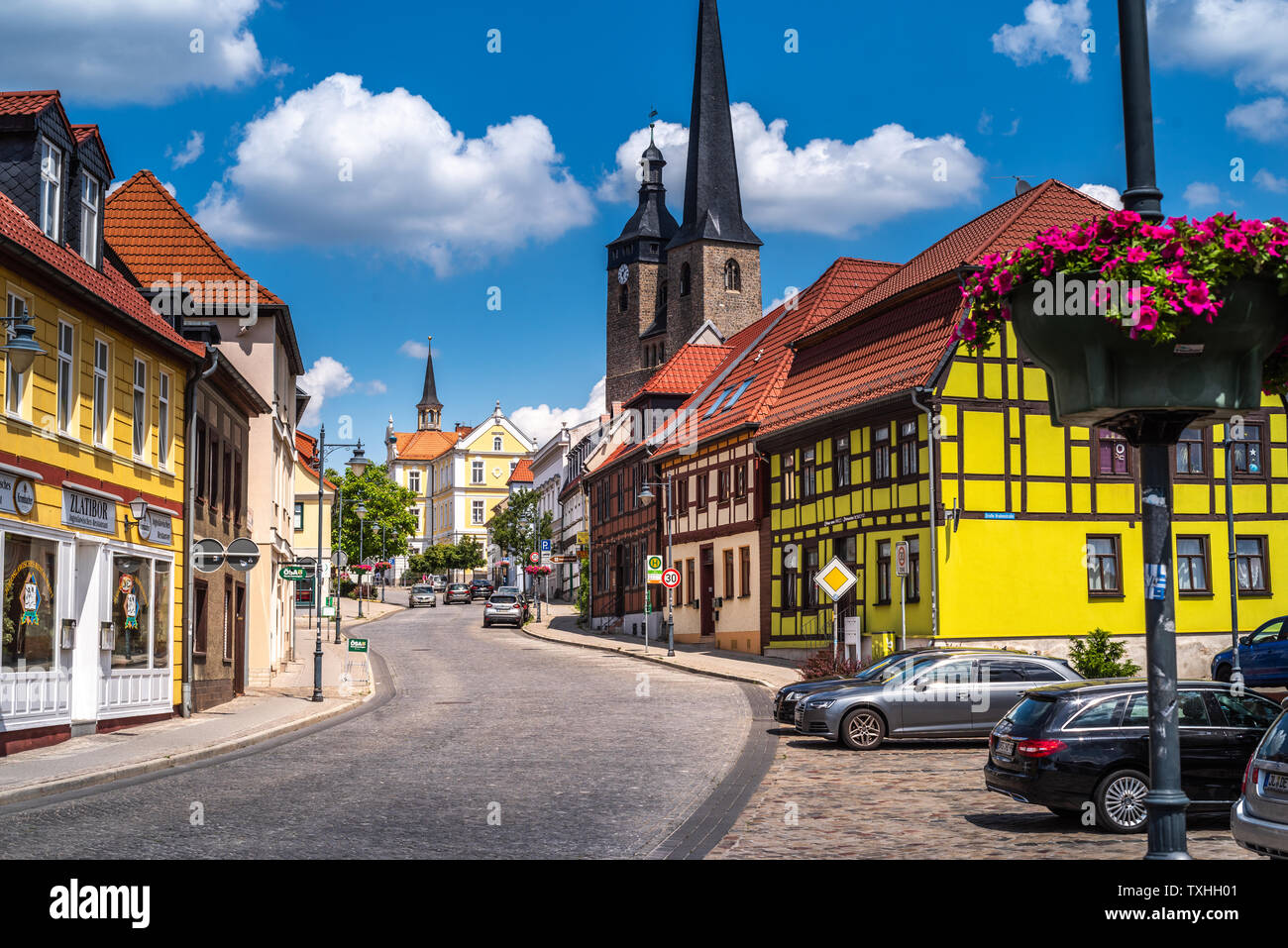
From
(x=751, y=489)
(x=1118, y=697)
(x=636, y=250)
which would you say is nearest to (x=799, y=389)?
(x=751, y=489)

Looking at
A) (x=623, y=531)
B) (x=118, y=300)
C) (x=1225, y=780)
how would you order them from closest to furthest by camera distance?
1. (x=1225, y=780)
2. (x=118, y=300)
3. (x=623, y=531)

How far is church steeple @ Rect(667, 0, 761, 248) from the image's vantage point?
106688mm

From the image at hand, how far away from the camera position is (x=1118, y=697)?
13.0 metres

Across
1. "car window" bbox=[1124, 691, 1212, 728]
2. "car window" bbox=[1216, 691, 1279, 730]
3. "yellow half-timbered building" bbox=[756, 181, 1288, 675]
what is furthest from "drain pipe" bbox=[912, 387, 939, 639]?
"car window" bbox=[1124, 691, 1212, 728]

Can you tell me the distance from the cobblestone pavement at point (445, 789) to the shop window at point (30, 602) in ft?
10.2

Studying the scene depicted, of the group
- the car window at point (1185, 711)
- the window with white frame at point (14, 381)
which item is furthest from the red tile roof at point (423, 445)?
the car window at point (1185, 711)

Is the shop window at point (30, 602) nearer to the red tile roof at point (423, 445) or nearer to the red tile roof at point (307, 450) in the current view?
the red tile roof at point (307, 450)

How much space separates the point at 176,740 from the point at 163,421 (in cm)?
653

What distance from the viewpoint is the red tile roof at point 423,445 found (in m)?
169

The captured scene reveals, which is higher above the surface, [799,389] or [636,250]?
[636,250]

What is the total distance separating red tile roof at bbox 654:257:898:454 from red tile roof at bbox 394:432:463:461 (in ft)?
387

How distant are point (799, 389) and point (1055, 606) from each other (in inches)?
461

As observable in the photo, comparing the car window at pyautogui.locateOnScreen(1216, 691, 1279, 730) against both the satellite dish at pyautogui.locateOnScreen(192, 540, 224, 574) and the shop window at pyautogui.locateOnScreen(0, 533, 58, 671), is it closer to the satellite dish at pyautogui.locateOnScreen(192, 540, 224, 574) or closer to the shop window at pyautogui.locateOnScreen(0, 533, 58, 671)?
the shop window at pyautogui.locateOnScreen(0, 533, 58, 671)
